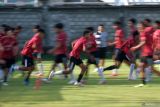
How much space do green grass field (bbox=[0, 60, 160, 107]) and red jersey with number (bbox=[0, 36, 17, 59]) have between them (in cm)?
98

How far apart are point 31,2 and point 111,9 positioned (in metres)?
4.89

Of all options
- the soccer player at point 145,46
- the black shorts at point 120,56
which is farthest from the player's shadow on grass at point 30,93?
the soccer player at point 145,46

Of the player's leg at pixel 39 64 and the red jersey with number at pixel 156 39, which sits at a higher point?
the red jersey with number at pixel 156 39

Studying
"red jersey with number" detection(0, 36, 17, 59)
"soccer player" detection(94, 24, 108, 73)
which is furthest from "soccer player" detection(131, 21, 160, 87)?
"soccer player" detection(94, 24, 108, 73)

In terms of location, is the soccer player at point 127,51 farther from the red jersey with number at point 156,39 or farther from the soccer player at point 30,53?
the soccer player at point 30,53

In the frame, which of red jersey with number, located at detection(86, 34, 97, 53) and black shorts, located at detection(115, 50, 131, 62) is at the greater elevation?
red jersey with number, located at detection(86, 34, 97, 53)

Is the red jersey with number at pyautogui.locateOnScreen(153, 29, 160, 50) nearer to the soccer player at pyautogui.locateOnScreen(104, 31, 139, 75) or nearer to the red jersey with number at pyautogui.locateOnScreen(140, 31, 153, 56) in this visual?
the soccer player at pyautogui.locateOnScreen(104, 31, 139, 75)

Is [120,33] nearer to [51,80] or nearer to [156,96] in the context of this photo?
[51,80]

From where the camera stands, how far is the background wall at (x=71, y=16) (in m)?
35.3

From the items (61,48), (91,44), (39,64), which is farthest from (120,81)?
(39,64)

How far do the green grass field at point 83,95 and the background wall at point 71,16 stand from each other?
15.4 metres

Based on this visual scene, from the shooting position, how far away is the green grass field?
14.0m

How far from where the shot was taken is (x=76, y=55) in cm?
1812

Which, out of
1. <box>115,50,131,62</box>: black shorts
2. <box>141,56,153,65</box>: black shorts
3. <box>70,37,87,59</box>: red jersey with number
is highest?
<box>70,37,87,59</box>: red jersey with number
